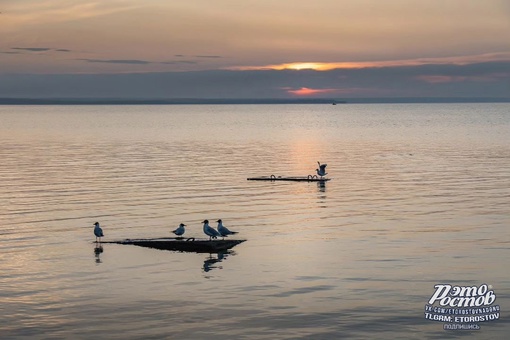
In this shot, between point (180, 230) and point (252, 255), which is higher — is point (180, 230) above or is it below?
above

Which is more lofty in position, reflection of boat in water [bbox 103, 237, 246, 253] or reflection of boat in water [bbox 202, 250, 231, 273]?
Result: reflection of boat in water [bbox 103, 237, 246, 253]

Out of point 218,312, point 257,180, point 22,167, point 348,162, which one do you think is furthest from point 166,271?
point 348,162

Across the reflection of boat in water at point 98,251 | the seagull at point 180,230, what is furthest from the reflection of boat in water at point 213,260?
the reflection of boat in water at point 98,251

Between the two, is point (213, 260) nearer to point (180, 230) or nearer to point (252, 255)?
point (252, 255)

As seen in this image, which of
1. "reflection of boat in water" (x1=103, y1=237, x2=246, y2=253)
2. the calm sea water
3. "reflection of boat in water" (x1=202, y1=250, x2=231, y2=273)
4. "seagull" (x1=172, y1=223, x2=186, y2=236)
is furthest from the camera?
"seagull" (x1=172, y1=223, x2=186, y2=236)

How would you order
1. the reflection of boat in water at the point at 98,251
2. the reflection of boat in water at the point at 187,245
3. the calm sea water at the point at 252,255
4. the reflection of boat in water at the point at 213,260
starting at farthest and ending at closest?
the reflection of boat in water at the point at 187,245, the reflection of boat in water at the point at 98,251, the reflection of boat in water at the point at 213,260, the calm sea water at the point at 252,255

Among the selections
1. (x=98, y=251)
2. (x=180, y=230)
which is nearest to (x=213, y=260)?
(x=180, y=230)

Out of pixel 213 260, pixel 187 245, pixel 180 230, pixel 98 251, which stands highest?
pixel 180 230

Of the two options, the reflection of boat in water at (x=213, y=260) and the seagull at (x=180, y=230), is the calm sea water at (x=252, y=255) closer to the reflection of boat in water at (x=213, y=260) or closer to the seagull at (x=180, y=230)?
the reflection of boat in water at (x=213, y=260)

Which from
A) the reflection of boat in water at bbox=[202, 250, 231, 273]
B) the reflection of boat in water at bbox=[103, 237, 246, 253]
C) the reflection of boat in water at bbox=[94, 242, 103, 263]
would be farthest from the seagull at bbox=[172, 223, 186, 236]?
the reflection of boat in water at bbox=[94, 242, 103, 263]

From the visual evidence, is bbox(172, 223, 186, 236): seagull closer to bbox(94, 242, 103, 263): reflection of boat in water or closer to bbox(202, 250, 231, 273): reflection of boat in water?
bbox(202, 250, 231, 273): reflection of boat in water

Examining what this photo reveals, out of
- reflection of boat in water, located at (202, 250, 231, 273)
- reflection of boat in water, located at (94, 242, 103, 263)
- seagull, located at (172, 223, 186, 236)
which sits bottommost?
reflection of boat in water, located at (202, 250, 231, 273)

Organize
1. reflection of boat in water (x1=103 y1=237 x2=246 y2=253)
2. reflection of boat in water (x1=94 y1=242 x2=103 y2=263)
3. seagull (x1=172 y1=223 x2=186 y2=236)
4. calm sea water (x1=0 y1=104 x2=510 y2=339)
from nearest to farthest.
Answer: calm sea water (x1=0 y1=104 x2=510 y2=339) → reflection of boat in water (x1=94 y1=242 x2=103 y2=263) → reflection of boat in water (x1=103 y1=237 x2=246 y2=253) → seagull (x1=172 y1=223 x2=186 y2=236)

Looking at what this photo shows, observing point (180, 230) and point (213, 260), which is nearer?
point (213, 260)
